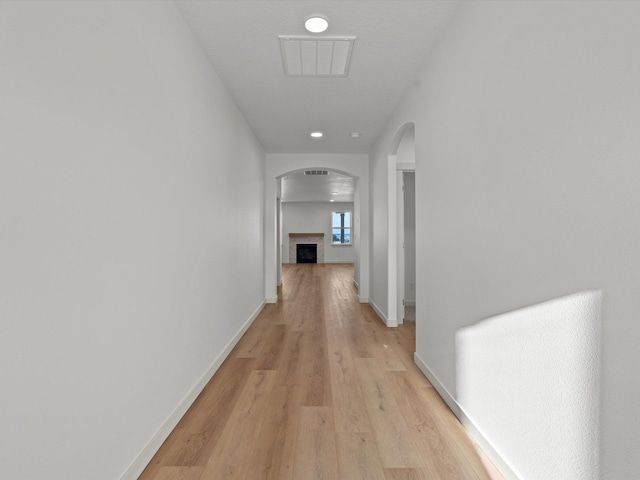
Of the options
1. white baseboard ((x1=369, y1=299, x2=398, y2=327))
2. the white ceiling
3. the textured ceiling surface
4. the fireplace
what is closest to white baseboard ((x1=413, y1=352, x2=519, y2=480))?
white baseboard ((x1=369, y1=299, x2=398, y2=327))

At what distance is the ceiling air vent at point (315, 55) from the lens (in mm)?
2504

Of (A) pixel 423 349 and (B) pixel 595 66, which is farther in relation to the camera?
(A) pixel 423 349

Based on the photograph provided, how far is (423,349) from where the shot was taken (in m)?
2.91

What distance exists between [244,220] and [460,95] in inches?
110

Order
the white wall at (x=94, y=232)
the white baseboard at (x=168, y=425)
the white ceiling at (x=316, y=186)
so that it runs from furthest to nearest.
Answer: the white ceiling at (x=316, y=186) → the white baseboard at (x=168, y=425) → the white wall at (x=94, y=232)

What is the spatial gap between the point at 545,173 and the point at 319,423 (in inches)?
70.7

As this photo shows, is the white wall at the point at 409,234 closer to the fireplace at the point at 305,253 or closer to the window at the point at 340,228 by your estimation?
the window at the point at 340,228

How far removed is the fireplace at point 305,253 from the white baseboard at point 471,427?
12.9m

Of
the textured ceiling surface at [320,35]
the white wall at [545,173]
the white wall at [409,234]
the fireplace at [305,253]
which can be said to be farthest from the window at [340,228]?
the white wall at [545,173]

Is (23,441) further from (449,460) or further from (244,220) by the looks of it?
(244,220)

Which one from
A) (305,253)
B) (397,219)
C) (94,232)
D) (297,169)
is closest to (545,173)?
(94,232)

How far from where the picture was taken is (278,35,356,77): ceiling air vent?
2.50 m

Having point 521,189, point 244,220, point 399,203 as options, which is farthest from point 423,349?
point 244,220

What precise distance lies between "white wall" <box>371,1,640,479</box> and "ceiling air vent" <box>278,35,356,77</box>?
2.41 ft
